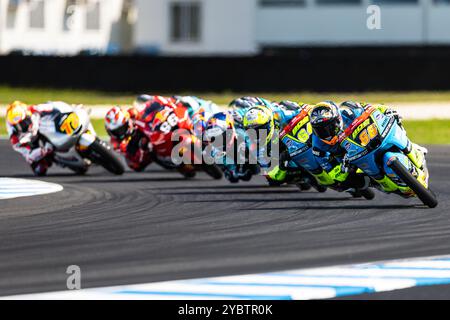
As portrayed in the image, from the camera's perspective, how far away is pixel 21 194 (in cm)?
1495

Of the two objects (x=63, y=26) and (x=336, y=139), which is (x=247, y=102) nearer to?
(x=336, y=139)

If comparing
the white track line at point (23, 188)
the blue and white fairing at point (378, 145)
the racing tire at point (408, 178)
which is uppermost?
the blue and white fairing at point (378, 145)

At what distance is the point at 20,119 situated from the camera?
17062 mm

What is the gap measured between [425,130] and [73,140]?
38.7 feet

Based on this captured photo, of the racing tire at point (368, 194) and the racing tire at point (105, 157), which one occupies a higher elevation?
the racing tire at point (105, 157)

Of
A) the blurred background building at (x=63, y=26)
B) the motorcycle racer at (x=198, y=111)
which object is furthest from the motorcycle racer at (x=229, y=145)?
the blurred background building at (x=63, y=26)

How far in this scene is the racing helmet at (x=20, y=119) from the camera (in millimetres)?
17078

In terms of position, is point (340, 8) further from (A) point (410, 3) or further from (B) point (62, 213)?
(B) point (62, 213)

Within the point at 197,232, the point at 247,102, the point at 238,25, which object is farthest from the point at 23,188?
the point at 238,25

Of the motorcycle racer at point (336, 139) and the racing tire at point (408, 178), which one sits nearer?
the racing tire at point (408, 178)

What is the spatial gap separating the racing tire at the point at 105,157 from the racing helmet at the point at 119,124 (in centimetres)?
24

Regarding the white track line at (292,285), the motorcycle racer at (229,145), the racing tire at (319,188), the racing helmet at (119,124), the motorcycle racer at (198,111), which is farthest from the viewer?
the racing helmet at (119,124)

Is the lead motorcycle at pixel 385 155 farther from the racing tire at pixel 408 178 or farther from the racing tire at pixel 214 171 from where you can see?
the racing tire at pixel 214 171
